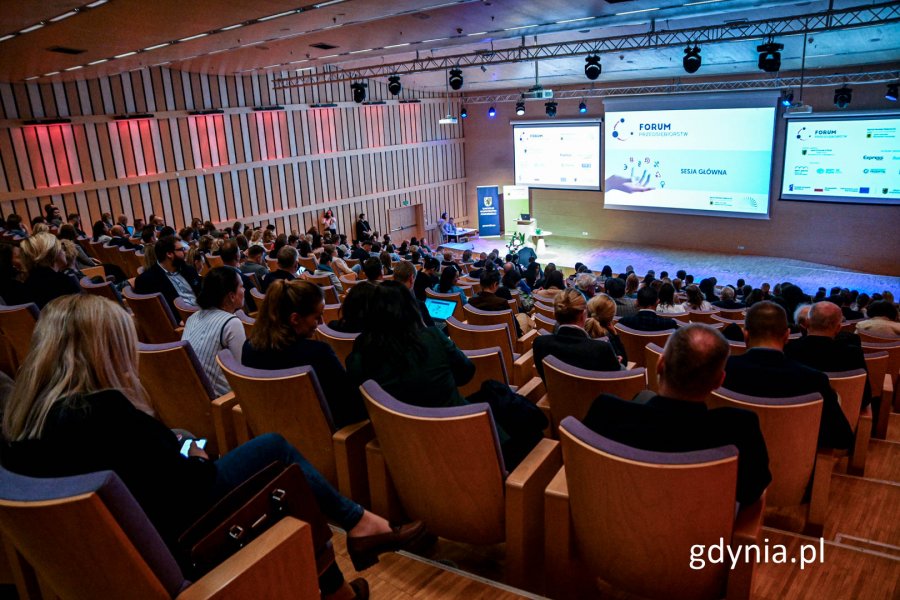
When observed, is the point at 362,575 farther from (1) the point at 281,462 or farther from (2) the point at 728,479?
(2) the point at 728,479

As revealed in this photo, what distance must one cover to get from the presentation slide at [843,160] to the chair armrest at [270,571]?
15.0 m

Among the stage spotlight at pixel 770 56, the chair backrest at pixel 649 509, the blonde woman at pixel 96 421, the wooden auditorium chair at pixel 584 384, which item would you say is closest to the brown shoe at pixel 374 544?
the blonde woman at pixel 96 421

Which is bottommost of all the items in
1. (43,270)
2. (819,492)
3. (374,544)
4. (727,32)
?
(819,492)

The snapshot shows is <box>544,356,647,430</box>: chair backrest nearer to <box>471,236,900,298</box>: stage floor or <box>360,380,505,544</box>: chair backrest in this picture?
<box>360,380,505,544</box>: chair backrest

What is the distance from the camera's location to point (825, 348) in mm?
3635

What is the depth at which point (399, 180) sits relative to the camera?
821 inches

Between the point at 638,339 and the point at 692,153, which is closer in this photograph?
the point at 638,339

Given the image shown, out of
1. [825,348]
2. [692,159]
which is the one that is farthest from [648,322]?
[692,159]

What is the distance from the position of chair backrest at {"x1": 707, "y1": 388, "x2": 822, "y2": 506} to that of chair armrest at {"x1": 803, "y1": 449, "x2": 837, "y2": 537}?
0.15ft

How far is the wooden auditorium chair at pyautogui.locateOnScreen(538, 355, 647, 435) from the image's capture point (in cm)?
268

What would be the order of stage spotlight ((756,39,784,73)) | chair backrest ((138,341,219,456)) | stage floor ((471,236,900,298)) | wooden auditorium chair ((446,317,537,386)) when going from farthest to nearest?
stage floor ((471,236,900,298)) → stage spotlight ((756,39,784,73)) → wooden auditorium chair ((446,317,537,386)) → chair backrest ((138,341,219,456))

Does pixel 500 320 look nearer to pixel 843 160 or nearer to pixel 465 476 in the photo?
pixel 465 476

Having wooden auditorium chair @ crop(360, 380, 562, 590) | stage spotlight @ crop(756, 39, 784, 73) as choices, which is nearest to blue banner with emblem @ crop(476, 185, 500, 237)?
stage spotlight @ crop(756, 39, 784, 73)

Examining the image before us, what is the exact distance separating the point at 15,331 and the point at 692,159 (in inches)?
591
